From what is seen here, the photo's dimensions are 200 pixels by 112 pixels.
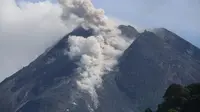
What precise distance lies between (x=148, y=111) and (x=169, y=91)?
8.26m

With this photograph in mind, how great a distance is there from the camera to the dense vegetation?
271 feet

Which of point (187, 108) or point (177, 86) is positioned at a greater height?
point (177, 86)

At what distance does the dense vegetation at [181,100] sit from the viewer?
82650 millimetres

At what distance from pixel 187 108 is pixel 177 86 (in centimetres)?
1075

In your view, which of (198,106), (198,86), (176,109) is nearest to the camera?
(198,106)

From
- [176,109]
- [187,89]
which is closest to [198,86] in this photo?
[187,89]

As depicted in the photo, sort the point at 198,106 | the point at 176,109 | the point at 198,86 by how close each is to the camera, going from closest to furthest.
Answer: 1. the point at 198,106
2. the point at 176,109
3. the point at 198,86

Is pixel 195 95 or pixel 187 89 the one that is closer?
pixel 195 95

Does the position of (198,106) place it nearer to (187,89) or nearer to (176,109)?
(176,109)

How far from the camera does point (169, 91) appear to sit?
3740 inches

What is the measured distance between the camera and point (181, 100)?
8944cm

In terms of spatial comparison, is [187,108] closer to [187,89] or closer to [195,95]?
[195,95]

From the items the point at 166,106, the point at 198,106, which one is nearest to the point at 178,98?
the point at 166,106

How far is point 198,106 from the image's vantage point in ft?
267
